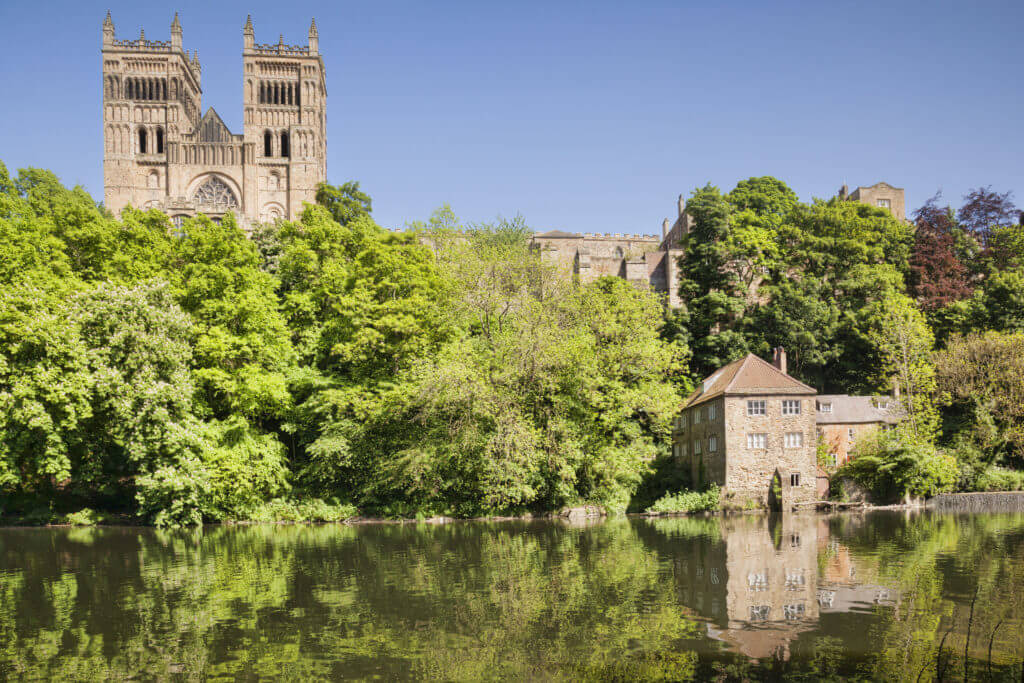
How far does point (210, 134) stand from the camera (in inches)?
4203

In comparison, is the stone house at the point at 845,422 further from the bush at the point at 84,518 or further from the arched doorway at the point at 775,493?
the bush at the point at 84,518

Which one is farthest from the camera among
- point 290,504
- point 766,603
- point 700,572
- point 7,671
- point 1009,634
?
point 290,504

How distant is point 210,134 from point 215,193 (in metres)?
8.93

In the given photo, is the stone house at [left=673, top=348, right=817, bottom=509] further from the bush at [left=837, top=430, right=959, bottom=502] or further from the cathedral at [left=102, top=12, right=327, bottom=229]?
the cathedral at [left=102, top=12, right=327, bottom=229]

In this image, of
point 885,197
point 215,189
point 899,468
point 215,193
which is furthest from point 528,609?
point 215,189

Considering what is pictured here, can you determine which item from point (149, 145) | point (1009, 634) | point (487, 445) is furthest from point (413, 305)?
point (149, 145)

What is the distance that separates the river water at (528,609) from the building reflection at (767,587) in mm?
76

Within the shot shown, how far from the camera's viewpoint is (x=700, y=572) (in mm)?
20406

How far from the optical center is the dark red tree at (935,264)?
61750 mm

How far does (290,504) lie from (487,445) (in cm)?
1176

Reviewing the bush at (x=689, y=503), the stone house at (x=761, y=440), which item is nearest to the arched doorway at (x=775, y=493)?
the stone house at (x=761, y=440)

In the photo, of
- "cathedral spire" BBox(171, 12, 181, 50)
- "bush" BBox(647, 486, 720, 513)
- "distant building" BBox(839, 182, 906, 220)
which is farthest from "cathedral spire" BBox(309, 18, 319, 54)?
"bush" BBox(647, 486, 720, 513)

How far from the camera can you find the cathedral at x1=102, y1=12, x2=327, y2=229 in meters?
104

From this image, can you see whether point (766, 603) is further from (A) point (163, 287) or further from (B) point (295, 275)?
(B) point (295, 275)
